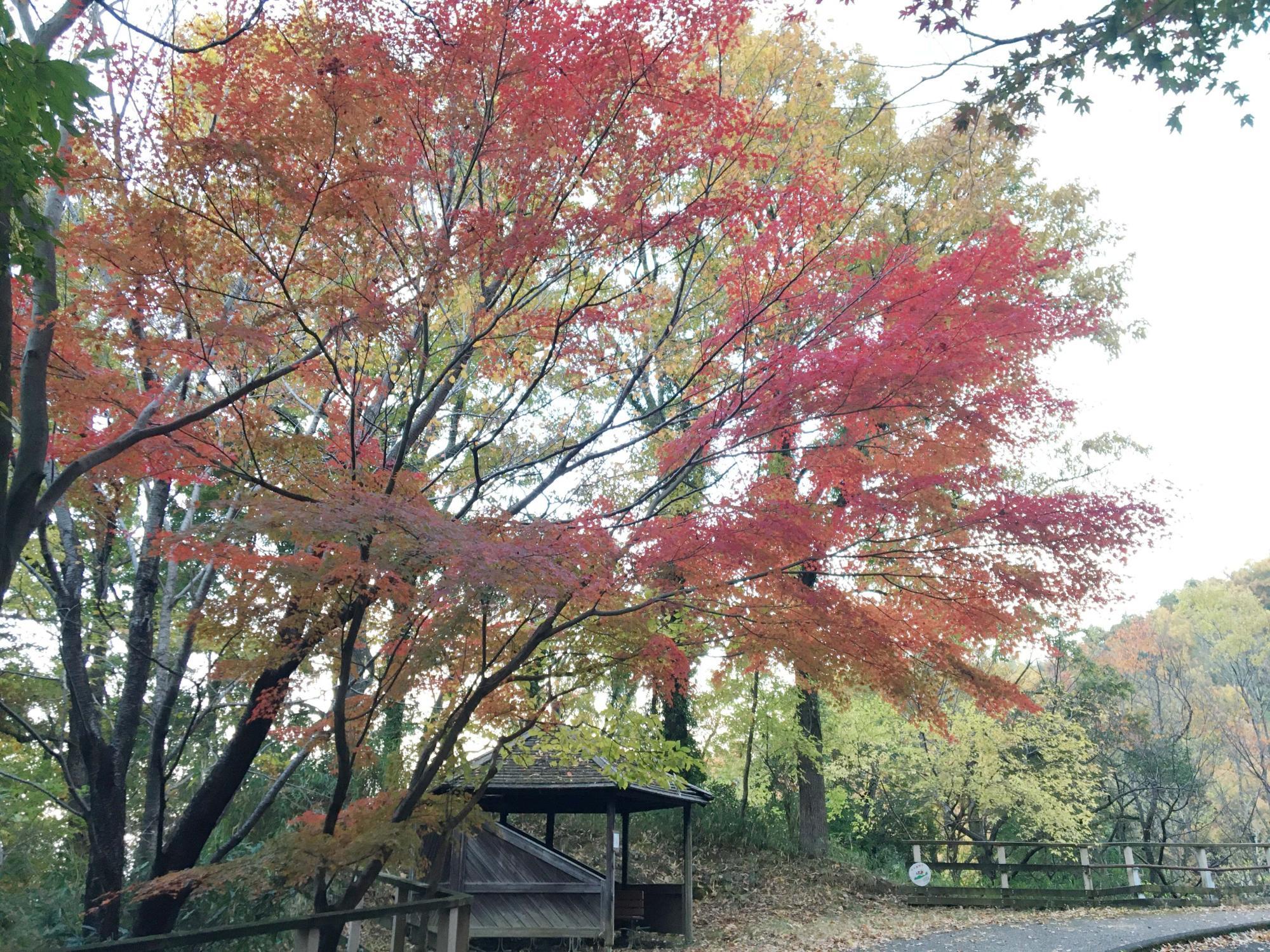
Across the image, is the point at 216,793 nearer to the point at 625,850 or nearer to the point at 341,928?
the point at 341,928

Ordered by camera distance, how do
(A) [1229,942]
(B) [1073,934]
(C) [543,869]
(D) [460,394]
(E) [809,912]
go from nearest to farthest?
(D) [460,394], (A) [1229,942], (C) [543,869], (B) [1073,934], (E) [809,912]

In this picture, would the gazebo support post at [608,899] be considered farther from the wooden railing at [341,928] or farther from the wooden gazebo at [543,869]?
the wooden railing at [341,928]

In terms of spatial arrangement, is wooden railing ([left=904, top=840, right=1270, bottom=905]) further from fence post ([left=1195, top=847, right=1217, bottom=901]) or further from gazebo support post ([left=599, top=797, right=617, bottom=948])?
gazebo support post ([left=599, top=797, right=617, bottom=948])

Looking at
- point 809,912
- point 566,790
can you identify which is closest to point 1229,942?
point 809,912

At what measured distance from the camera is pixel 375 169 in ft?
17.5

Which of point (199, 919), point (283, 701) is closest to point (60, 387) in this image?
point (283, 701)

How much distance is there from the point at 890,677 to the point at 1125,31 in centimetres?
536

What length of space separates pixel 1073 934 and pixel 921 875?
10.5 feet

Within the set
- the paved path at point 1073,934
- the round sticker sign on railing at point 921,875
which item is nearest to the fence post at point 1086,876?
the paved path at point 1073,934

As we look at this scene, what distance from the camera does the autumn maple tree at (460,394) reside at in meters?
A: 5.22

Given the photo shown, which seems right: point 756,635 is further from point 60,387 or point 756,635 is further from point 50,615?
point 50,615

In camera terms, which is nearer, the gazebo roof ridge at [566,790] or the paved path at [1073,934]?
the paved path at [1073,934]

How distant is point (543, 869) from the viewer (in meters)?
11.0

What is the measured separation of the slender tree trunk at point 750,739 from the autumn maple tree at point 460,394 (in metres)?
8.45
